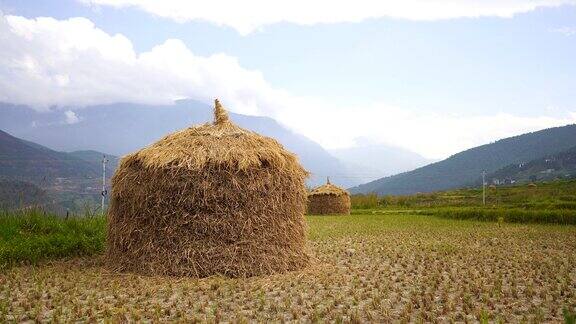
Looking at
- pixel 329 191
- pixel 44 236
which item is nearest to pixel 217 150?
pixel 44 236

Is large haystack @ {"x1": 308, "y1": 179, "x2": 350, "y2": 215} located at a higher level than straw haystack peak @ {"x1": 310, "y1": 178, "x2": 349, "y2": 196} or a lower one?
lower

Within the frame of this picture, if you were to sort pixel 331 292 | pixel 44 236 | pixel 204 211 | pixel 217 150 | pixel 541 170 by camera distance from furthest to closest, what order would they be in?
pixel 541 170
pixel 44 236
pixel 217 150
pixel 204 211
pixel 331 292

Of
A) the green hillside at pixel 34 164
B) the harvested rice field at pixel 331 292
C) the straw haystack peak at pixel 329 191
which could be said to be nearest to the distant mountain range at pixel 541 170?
the straw haystack peak at pixel 329 191

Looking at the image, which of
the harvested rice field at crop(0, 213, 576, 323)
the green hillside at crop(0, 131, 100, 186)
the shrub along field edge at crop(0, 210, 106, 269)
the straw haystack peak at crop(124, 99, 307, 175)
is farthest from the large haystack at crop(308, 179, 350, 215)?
the green hillside at crop(0, 131, 100, 186)

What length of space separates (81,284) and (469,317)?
7092 millimetres

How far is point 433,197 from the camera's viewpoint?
67625mm

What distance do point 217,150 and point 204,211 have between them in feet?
4.66

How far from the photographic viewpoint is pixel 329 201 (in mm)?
44562

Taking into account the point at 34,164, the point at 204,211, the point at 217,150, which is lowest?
the point at 204,211

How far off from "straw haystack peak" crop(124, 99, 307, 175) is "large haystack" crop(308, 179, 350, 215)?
104 ft

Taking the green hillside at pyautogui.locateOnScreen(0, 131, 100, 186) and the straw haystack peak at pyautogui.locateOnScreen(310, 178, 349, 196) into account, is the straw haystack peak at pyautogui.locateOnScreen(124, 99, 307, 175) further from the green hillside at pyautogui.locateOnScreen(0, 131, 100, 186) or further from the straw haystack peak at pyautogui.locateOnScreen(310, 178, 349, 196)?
the green hillside at pyautogui.locateOnScreen(0, 131, 100, 186)

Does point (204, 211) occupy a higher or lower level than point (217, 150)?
lower

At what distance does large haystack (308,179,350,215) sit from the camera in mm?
44469

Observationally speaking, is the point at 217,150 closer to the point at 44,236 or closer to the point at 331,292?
the point at 331,292
